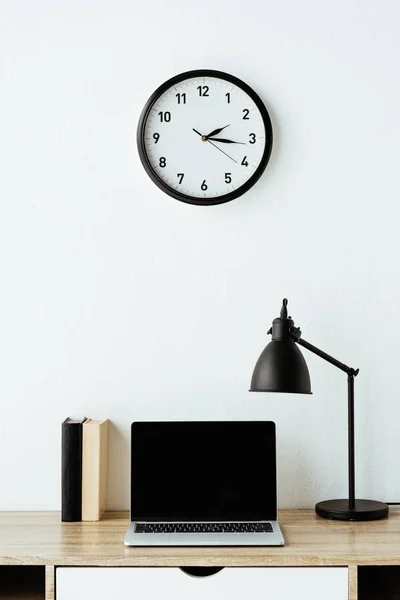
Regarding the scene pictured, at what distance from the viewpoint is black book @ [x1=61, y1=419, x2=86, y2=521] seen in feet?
5.72

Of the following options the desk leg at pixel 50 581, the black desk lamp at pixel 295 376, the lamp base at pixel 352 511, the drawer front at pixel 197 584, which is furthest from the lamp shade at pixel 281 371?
the desk leg at pixel 50 581

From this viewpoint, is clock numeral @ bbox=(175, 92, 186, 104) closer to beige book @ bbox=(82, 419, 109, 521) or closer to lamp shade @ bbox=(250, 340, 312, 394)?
lamp shade @ bbox=(250, 340, 312, 394)

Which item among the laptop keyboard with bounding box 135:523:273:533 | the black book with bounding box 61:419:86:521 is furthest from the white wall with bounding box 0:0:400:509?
the laptop keyboard with bounding box 135:523:273:533

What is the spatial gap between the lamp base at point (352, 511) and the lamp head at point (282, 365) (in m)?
0.29

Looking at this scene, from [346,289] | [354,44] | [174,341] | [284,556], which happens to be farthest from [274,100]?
[284,556]

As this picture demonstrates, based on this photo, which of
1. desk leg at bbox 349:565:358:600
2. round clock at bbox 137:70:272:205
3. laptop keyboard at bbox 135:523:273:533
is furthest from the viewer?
round clock at bbox 137:70:272:205

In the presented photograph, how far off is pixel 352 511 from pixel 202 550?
423 millimetres

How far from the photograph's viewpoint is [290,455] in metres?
1.89

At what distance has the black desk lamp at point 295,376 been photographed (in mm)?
1684

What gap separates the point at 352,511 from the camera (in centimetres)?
173

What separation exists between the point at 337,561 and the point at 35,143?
1235 millimetres

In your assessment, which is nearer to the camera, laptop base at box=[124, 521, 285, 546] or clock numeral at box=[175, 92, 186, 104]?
laptop base at box=[124, 521, 285, 546]

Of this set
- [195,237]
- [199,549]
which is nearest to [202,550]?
[199,549]

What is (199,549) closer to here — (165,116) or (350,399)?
(350,399)
